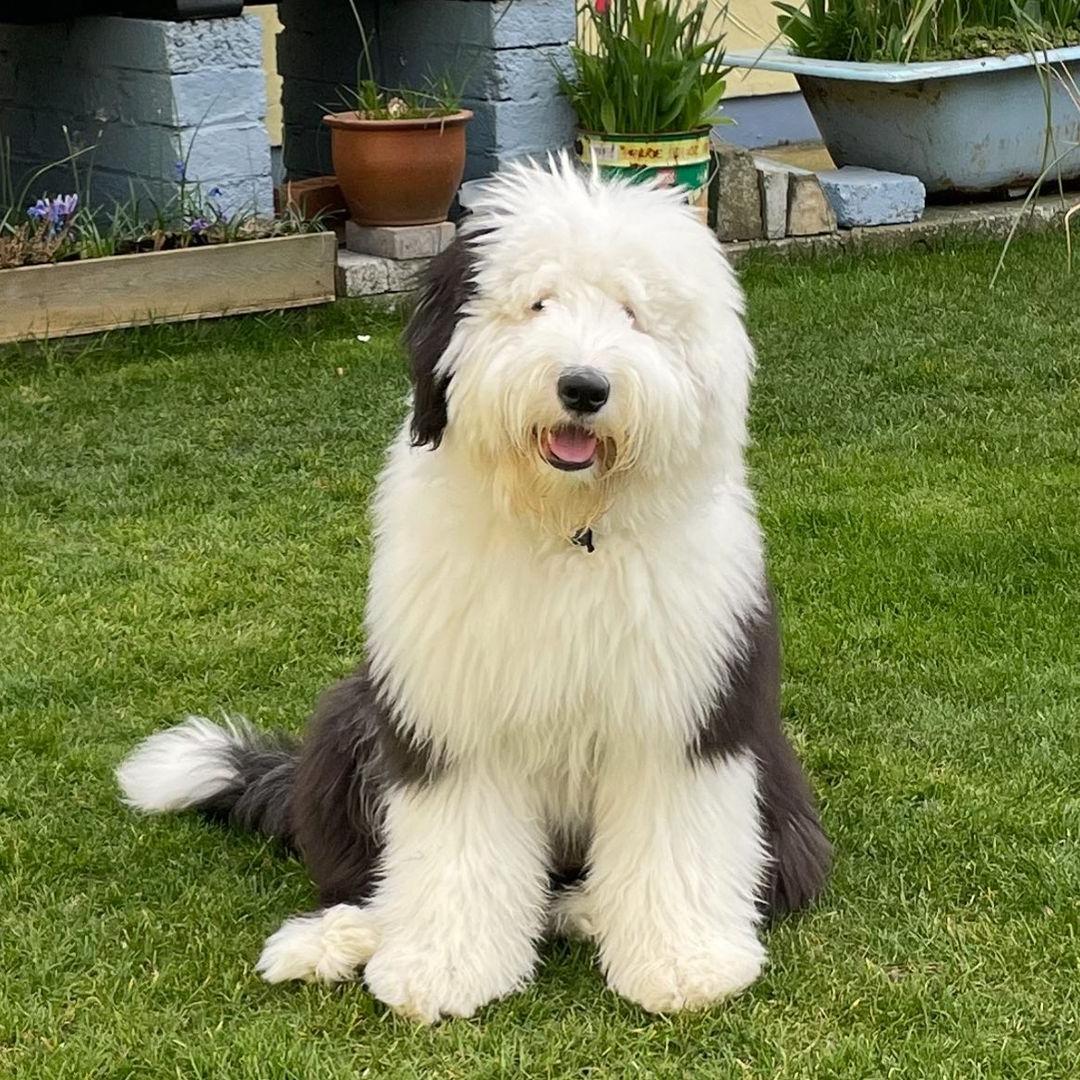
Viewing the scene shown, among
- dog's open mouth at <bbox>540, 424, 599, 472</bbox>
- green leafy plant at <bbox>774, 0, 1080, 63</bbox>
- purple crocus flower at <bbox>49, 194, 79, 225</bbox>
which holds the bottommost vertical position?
purple crocus flower at <bbox>49, 194, 79, 225</bbox>

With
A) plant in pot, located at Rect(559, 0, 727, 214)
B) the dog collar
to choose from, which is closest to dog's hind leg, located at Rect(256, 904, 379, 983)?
the dog collar

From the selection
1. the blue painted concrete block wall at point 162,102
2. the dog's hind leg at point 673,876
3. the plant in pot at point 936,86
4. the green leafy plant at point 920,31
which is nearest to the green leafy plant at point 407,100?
the blue painted concrete block wall at point 162,102

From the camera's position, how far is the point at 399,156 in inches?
245

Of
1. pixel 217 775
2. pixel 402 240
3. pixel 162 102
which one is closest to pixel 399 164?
pixel 402 240

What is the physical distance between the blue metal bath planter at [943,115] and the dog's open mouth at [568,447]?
5.33m

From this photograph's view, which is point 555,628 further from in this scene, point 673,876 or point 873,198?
point 873,198

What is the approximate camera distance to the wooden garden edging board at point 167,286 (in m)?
5.64

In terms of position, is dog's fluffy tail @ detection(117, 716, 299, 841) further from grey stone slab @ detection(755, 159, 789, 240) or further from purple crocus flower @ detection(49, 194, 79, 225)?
grey stone slab @ detection(755, 159, 789, 240)

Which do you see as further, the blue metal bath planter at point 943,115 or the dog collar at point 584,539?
the blue metal bath planter at point 943,115

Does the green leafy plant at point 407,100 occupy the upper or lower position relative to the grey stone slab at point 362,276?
upper

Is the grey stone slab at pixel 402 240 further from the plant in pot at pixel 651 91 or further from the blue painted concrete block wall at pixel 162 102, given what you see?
the plant in pot at pixel 651 91

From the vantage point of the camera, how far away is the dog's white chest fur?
2418 mm

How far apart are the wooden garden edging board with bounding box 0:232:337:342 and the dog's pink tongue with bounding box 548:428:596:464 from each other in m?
3.81

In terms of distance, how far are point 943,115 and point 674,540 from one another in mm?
5496
